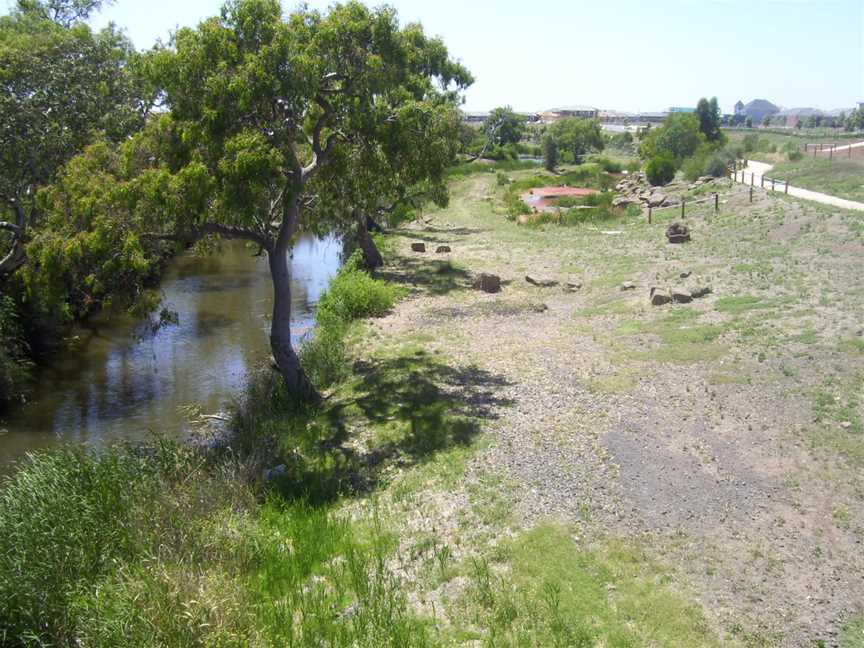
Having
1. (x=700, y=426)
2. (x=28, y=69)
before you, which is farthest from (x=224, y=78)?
(x=700, y=426)

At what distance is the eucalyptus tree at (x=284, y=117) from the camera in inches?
557

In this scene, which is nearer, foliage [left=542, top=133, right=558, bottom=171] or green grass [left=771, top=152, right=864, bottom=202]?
green grass [left=771, top=152, right=864, bottom=202]

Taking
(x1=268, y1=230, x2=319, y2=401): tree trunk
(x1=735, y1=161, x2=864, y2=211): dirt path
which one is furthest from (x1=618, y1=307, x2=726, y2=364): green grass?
(x1=735, y1=161, x2=864, y2=211): dirt path

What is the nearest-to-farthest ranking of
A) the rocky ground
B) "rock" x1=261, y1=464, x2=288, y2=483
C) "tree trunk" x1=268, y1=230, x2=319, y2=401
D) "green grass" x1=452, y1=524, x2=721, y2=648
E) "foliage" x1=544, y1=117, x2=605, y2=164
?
"green grass" x1=452, y1=524, x2=721, y2=648 → the rocky ground → "rock" x1=261, y1=464, x2=288, y2=483 → "tree trunk" x1=268, y1=230, x2=319, y2=401 → "foliage" x1=544, y1=117, x2=605, y2=164

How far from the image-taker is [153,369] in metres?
22.1

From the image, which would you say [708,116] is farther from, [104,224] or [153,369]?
[104,224]

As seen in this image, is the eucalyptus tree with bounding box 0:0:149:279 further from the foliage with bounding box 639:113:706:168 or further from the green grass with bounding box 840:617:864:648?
the foliage with bounding box 639:113:706:168

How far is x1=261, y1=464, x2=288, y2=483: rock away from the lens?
44.3 ft

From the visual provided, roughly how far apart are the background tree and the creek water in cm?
5163

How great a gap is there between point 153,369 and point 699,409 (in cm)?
1490

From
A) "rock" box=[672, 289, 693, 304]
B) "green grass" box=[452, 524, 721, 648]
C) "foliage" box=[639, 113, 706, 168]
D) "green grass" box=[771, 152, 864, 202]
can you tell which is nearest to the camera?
"green grass" box=[452, 524, 721, 648]

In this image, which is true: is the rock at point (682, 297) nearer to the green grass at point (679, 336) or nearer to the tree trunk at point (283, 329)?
the green grass at point (679, 336)

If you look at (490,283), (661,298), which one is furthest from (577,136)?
(661,298)

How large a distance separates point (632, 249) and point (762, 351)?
16.1 meters
